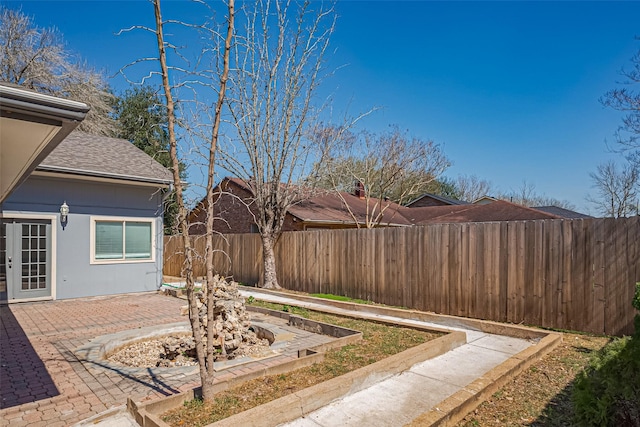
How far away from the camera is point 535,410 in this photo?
11.6 ft

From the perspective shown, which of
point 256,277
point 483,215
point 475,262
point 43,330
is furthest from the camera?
point 483,215

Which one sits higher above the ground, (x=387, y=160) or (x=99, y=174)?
(x=387, y=160)

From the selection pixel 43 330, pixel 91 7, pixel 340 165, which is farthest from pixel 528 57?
pixel 43 330

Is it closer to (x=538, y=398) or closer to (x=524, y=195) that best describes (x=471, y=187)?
(x=524, y=195)

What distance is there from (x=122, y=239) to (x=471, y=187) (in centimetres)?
3673

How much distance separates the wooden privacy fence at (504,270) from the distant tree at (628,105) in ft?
31.8

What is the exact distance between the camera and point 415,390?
13.1 ft

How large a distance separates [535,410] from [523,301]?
141 inches

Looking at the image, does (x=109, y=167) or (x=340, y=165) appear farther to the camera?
(x=340, y=165)

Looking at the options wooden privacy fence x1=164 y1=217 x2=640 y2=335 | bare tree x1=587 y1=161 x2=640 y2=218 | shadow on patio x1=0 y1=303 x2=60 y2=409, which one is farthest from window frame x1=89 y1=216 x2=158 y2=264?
bare tree x1=587 y1=161 x2=640 y2=218

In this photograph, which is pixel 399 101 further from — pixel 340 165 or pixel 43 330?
pixel 43 330

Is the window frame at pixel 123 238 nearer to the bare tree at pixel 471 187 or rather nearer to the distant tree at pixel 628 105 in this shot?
the distant tree at pixel 628 105

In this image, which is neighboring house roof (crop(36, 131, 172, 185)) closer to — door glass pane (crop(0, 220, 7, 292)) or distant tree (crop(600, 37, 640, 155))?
door glass pane (crop(0, 220, 7, 292))

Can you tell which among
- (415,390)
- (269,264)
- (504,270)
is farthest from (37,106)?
(269,264)
